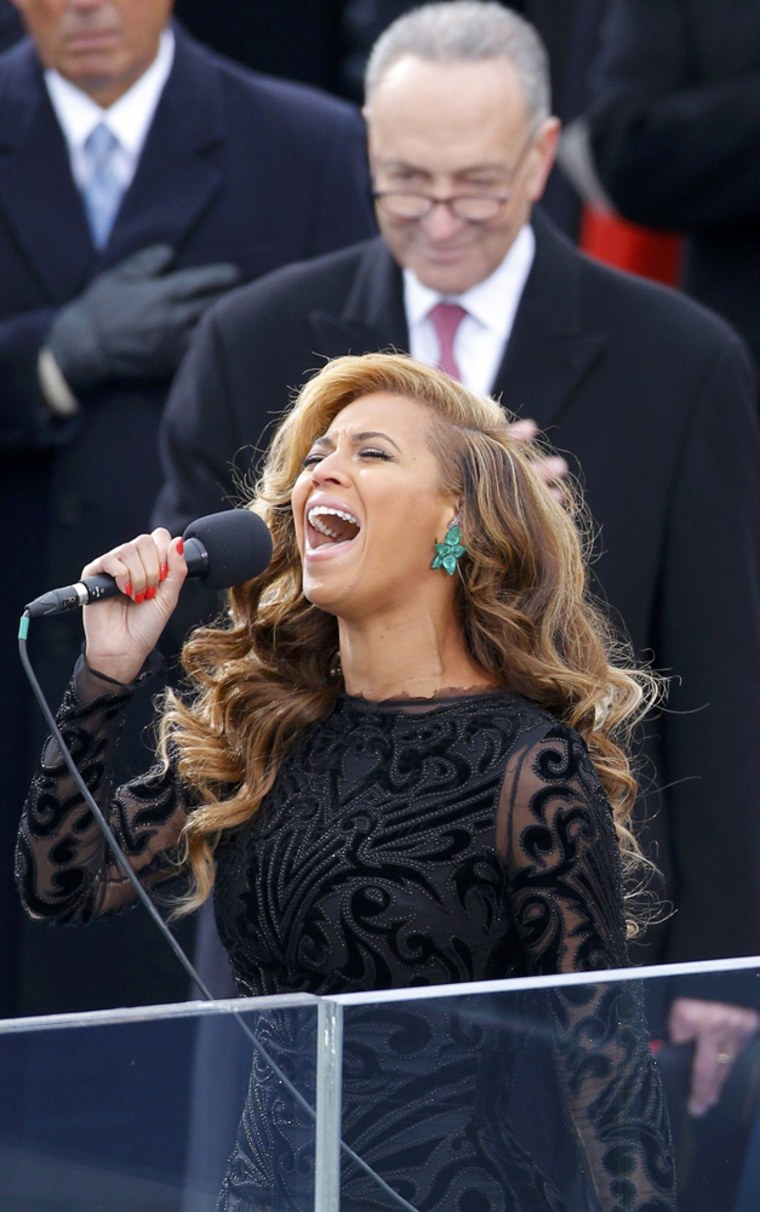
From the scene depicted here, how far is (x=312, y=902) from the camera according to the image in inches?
92.1

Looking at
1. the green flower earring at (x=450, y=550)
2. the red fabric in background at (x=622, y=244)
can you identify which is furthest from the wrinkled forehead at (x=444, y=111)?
the red fabric in background at (x=622, y=244)

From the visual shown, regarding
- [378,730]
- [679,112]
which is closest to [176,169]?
[679,112]

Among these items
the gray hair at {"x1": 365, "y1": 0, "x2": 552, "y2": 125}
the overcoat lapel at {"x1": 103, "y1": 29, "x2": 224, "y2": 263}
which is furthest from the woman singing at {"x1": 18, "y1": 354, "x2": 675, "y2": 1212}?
the overcoat lapel at {"x1": 103, "y1": 29, "x2": 224, "y2": 263}

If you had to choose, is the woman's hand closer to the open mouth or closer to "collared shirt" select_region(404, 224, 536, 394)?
the open mouth

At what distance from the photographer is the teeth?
2.46 metres

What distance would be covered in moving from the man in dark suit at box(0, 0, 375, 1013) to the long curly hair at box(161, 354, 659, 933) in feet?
4.05

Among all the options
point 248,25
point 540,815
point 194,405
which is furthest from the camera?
point 248,25

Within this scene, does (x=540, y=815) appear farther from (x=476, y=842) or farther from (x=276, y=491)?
(x=276, y=491)

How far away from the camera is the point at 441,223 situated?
3.36m

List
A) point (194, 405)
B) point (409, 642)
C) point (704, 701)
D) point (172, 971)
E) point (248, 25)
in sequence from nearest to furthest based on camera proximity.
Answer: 1. point (409, 642)
2. point (704, 701)
3. point (194, 405)
4. point (172, 971)
5. point (248, 25)

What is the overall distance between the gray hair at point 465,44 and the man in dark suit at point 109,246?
1.86 feet

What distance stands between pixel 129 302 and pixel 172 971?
117cm

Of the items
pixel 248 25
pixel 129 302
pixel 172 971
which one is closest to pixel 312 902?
pixel 172 971

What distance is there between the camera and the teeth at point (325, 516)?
246 cm
